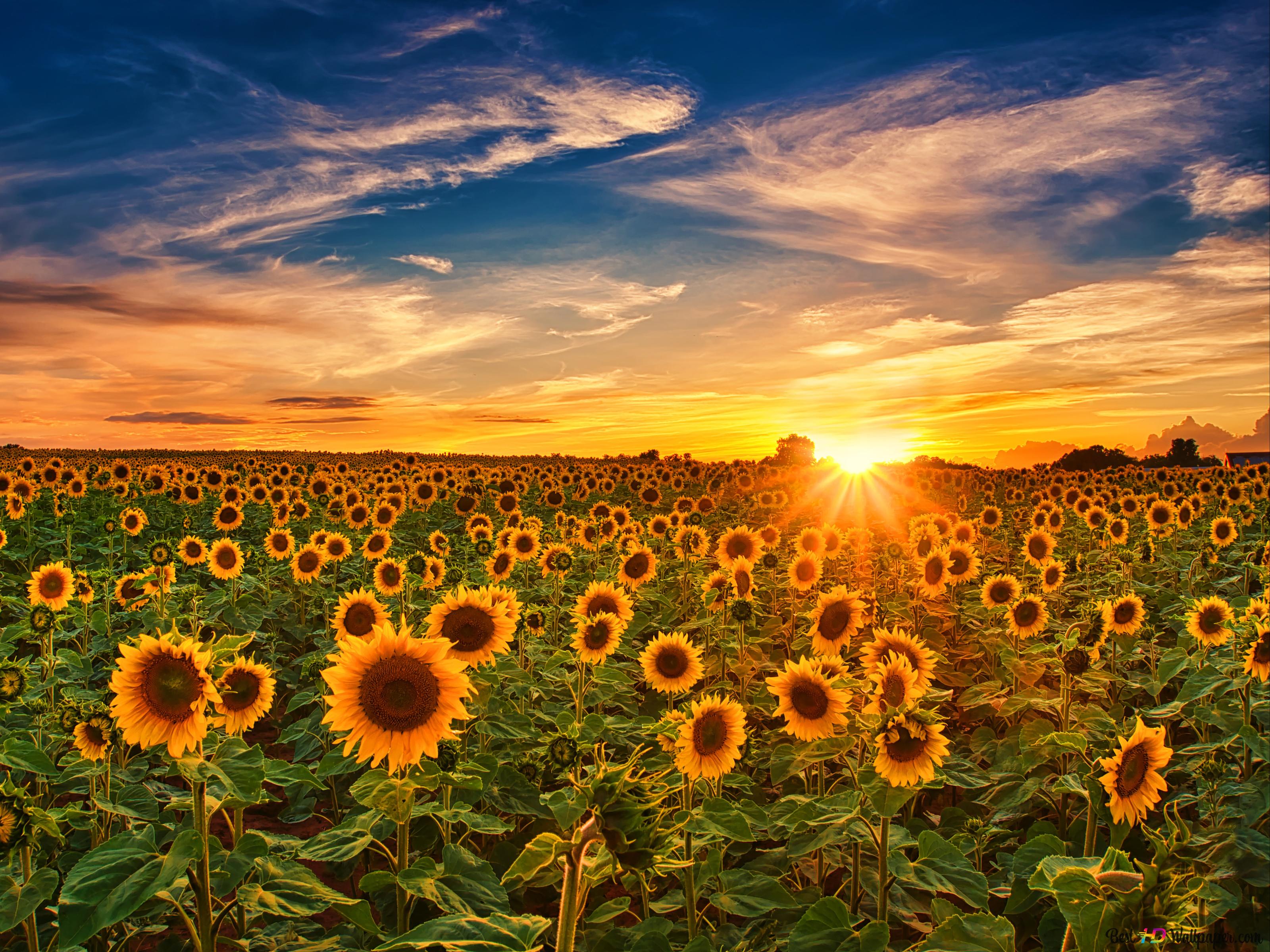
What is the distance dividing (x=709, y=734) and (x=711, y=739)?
4cm

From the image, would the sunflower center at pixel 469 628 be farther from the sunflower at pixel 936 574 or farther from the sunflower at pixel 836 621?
the sunflower at pixel 936 574

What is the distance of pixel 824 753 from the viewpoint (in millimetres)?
4262

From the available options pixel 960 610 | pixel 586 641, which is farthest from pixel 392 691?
pixel 960 610

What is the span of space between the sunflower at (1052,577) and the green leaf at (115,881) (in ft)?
32.8

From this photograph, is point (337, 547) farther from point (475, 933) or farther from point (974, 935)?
point (974, 935)

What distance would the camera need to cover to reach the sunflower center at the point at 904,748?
375cm

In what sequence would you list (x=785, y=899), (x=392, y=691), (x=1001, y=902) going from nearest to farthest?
(x=392, y=691) → (x=785, y=899) → (x=1001, y=902)

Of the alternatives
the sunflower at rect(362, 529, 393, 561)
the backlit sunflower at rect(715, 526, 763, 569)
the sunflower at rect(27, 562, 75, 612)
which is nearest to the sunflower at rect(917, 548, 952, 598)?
the backlit sunflower at rect(715, 526, 763, 569)

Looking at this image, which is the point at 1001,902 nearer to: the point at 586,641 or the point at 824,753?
the point at 824,753

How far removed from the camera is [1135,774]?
3744 mm

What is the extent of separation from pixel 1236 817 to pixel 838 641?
112 inches

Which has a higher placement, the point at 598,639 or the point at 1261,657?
the point at 1261,657

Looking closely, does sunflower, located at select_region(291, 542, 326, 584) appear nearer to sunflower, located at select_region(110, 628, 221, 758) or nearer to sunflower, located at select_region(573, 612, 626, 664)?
sunflower, located at select_region(573, 612, 626, 664)

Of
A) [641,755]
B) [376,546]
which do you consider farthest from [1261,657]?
[376,546]
